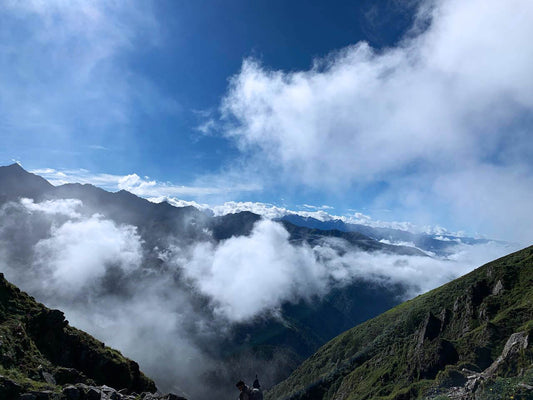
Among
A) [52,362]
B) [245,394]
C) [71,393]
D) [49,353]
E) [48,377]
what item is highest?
[49,353]

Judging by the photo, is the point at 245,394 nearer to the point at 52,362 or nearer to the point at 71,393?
the point at 71,393

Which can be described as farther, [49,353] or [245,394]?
[49,353]

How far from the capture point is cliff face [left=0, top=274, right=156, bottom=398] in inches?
1404

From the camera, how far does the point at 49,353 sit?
1795 inches

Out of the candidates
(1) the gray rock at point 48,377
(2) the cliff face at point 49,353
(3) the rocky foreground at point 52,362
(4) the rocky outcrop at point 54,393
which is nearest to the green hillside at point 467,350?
(4) the rocky outcrop at point 54,393

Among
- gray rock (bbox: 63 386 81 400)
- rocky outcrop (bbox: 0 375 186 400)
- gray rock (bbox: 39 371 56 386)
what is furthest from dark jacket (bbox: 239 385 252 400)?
gray rock (bbox: 39 371 56 386)

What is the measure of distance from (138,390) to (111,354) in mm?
8301

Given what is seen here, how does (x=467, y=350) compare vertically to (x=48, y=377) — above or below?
below

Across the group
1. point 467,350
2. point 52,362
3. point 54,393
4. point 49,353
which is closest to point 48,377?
point 52,362

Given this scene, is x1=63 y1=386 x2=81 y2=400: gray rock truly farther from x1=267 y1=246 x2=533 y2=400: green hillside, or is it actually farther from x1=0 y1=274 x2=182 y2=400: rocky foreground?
x1=267 y1=246 x2=533 y2=400: green hillside

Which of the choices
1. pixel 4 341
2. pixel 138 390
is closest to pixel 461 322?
pixel 138 390

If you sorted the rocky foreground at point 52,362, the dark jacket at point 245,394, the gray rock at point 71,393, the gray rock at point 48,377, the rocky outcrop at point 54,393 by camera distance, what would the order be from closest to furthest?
1. the dark jacket at point 245,394
2. the rocky outcrop at point 54,393
3. the gray rock at point 71,393
4. the rocky foreground at point 52,362
5. the gray rock at point 48,377

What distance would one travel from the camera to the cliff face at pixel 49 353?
117ft

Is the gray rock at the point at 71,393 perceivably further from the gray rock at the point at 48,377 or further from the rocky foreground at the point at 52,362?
the gray rock at the point at 48,377
